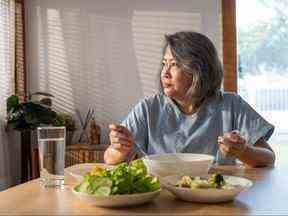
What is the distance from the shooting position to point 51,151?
4.94 ft

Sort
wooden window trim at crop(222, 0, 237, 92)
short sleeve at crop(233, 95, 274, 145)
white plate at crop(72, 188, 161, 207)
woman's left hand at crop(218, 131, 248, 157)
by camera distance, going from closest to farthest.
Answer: white plate at crop(72, 188, 161, 207)
woman's left hand at crop(218, 131, 248, 157)
short sleeve at crop(233, 95, 274, 145)
wooden window trim at crop(222, 0, 237, 92)

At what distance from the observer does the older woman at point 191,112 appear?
2.06 metres

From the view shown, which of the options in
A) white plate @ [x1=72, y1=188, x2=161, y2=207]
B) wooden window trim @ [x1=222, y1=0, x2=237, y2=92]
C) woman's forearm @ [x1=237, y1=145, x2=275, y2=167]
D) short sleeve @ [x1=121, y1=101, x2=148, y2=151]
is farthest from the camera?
wooden window trim @ [x1=222, y1=0, x2=237, y2=92]

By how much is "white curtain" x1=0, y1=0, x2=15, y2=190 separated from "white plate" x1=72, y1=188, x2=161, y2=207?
2971mm

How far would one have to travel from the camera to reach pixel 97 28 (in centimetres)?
438

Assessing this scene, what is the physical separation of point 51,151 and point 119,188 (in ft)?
1.14

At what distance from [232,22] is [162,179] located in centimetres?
307

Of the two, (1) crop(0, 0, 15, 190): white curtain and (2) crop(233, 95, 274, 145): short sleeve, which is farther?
(1) crop(0, 0, 15, 190): white curtain

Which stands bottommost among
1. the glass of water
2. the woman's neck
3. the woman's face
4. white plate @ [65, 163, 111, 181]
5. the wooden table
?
the wooden table

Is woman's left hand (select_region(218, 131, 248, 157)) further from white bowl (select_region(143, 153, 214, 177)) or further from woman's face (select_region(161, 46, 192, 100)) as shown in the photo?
woman's face (select_region(161, 46, 192, 100))

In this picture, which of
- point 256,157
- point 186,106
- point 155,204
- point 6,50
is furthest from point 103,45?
point 155,204

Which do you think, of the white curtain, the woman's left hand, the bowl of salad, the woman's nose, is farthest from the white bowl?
the white curtain

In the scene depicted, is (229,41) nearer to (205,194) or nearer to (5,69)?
(5,69)

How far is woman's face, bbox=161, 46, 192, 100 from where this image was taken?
6.82 ft
